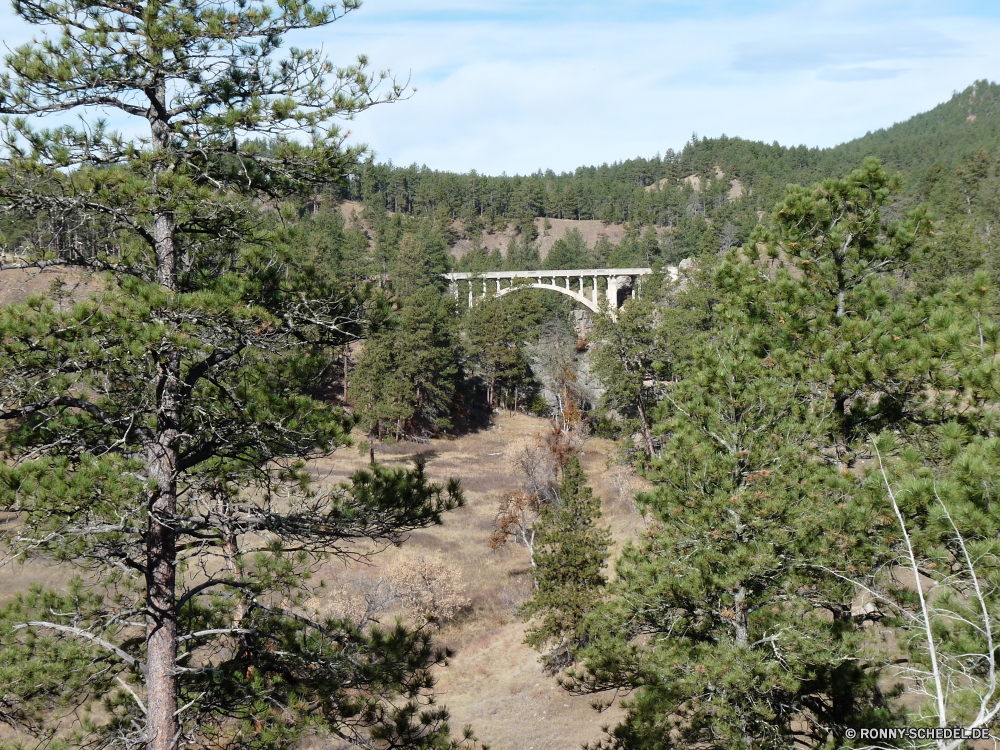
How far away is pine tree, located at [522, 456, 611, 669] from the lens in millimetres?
20234

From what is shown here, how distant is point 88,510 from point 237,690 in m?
2.31

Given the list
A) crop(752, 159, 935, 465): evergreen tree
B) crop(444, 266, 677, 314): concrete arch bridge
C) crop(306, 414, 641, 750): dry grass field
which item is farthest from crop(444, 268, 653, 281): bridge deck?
crop(752, 159, 935, 465): evergreen tree

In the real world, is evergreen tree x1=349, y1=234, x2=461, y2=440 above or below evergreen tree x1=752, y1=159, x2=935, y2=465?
below

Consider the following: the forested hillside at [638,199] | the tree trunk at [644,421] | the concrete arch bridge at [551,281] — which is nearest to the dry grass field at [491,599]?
the tree trunk at [644,421]

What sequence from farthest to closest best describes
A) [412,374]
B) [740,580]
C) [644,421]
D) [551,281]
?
[551,281]
[412,374]
[644,421]
[740,580]

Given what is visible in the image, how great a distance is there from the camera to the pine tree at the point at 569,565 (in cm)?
2023

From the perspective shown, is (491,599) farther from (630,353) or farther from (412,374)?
(412,374)

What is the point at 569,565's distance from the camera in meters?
20.6

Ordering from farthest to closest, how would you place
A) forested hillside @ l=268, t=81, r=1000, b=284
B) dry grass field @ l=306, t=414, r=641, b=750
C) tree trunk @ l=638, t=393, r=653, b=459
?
forested hillside @ l=268, t=81, r=1000, b=284 < tree trunk @ l=638, t=393, r=653, b=459 < dry grass field @ l=306, t=414, r=641, b=750

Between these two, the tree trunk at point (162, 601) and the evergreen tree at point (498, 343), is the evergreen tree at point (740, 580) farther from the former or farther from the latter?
the evergreen tree at point (498, 343)

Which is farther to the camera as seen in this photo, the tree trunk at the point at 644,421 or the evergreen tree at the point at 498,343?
the evergreen tree at the point at 498,343

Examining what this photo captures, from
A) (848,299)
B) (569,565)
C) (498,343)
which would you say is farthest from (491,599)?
(498,343)

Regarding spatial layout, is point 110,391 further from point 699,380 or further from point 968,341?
point 968,341

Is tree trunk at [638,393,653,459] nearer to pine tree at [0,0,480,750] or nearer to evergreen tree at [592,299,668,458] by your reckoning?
evergreen tree at [592,299,668,458]
